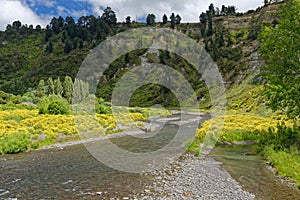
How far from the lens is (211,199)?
13.2m

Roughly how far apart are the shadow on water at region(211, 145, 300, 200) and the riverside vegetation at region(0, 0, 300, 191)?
1.04 meters

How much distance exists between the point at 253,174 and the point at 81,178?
36.1ft

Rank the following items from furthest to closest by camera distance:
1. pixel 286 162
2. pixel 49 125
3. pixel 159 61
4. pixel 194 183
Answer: pixel 159 61 → pixel 49 125 → pixel 286 162 → pixel 194 183

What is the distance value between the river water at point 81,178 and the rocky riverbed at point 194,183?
667 mm

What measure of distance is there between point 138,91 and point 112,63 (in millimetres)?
40151

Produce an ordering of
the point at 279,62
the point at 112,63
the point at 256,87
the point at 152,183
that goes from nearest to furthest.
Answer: the point at 152,183 → the point at 279,62 → the point at 256,87 → the point at 112,63

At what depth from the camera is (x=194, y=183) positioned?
16.0 metres

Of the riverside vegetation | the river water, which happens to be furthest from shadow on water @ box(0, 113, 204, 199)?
the riverside vegetation

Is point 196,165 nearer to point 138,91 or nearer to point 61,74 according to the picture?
point 138,91

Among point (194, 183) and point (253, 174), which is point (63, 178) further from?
point (253, 174)

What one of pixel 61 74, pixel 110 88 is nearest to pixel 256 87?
pixel 110 88

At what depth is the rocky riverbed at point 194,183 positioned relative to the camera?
45.4ft

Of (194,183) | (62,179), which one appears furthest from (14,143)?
(194,183)

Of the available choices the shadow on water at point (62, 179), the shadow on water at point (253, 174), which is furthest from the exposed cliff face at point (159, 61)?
the shadow on water at point (62, 179)
